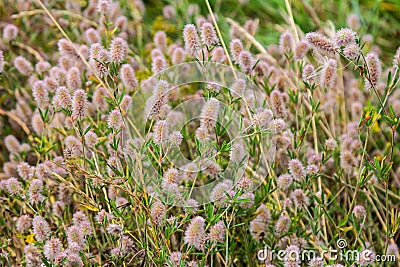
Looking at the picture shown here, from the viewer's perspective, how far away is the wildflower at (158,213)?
127cm

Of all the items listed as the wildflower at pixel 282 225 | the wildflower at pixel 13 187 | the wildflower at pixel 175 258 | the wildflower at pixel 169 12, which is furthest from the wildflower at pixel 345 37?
the wildflower at pixel 169 12

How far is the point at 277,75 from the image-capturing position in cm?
201

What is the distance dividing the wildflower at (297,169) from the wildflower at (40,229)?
0.59m

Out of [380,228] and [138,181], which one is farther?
[380,228]

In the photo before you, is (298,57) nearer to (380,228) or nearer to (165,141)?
(165,141)

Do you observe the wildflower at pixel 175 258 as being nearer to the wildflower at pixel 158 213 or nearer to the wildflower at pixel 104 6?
the wildflower at pixel 158 213

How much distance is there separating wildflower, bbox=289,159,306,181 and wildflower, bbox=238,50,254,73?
10.9 inches

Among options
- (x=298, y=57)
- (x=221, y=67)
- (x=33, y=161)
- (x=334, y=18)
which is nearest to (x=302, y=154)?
(x=298, y=57)

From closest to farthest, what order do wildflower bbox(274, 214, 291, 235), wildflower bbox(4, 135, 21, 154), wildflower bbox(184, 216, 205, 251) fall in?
wildflower bbox(184, 216, 205, 251)
wildflower bbox(274, 214, 291, 235)
wildflower bbox(4, 135, 21, 154)

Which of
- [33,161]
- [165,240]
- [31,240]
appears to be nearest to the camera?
[165,240]

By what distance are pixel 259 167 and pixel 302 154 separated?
126mm

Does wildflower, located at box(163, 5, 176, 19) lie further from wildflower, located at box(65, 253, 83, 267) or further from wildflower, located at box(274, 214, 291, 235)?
wildflower, located at box(65, 253, 83, 267)

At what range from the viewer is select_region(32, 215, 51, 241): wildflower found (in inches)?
52.2

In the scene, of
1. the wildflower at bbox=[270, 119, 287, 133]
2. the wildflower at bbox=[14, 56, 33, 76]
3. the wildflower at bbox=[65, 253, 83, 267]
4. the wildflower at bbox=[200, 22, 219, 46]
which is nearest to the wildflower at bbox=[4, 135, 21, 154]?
the wildflower at bbox=[14, 56, 33, 76]
